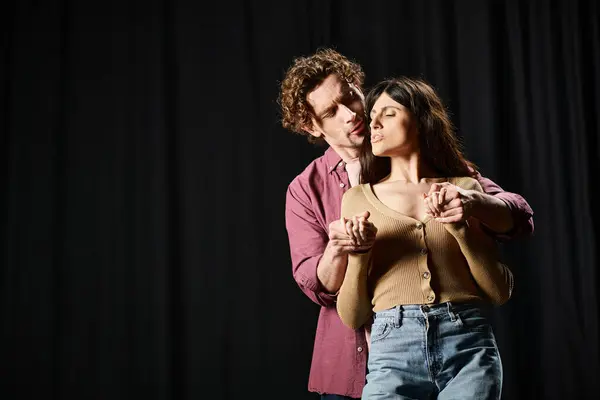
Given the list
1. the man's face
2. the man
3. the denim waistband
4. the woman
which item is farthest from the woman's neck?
the man's face

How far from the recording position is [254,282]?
10.4 feet

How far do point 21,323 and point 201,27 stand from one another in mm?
Result: 1540

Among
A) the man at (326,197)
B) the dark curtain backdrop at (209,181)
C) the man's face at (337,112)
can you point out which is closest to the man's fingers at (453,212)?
the man at (326,197)

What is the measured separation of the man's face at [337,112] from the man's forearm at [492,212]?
583 millimetres

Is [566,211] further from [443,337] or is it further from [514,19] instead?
[443,337]

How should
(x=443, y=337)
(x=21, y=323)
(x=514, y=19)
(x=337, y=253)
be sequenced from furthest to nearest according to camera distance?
(x=514, y=19)
(x=21, y=323)
(x=337, y=253)
(x=443, y=337)

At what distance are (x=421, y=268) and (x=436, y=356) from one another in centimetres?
16

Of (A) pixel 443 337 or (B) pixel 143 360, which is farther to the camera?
(B) pixel 143 360

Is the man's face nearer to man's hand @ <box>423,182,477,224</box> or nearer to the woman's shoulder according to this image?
the woman's shoulder

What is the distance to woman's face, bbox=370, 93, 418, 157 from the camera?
1.40 meters

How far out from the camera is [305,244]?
1.77 meters

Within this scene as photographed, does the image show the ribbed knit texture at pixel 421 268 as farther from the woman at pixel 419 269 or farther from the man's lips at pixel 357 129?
the man's lips at pixel 357 129

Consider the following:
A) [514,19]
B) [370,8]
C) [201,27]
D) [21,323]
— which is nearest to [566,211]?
[514,19]

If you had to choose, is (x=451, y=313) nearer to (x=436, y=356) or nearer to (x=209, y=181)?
(x=436, y=356)
